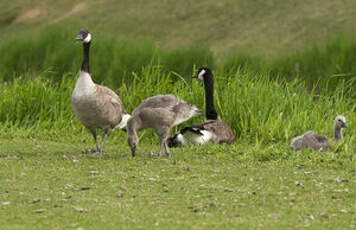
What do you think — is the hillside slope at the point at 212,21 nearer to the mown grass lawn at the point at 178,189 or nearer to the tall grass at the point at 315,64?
the tall grass at the point at 315,64

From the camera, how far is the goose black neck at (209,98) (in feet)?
43.5

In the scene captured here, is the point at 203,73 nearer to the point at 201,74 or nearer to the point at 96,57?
the point at 201,74

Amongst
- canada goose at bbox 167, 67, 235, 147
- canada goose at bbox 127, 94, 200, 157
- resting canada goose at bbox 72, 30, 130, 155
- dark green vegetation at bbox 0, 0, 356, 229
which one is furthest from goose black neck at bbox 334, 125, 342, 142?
resting canada goose at bbox 72, 30, 130, 155

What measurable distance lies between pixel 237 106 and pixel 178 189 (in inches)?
205

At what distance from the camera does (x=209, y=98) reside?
13.4 m

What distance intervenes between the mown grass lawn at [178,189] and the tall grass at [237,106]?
121 centimetres

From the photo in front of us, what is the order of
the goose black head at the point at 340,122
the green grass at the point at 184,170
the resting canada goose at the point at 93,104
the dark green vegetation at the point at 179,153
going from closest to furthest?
the green grass at the point at 184,170, the dark green vegetation at the point at 179,153, the resting canada goose at the point at 93,104, the goose black head at the point at 340,122

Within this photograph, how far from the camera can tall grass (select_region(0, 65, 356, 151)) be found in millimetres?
13156

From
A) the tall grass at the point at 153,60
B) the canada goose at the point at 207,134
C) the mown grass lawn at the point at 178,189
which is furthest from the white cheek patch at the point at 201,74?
the tall grass at the point at 153,60

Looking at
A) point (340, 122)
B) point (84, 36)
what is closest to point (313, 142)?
point (340, 122)

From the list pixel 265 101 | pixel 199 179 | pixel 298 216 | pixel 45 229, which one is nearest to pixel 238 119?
pixel 265 101

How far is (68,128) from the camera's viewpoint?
14133 mm

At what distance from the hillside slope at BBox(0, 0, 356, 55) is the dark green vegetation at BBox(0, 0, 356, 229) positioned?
31.3 ft

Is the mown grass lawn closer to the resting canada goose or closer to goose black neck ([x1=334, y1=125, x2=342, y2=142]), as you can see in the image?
the resting canada goose
